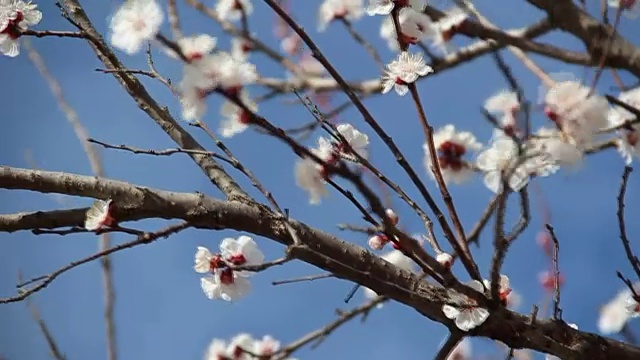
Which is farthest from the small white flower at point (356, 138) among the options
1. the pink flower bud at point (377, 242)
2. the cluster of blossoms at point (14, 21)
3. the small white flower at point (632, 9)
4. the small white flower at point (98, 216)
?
the small white flower at point (632, 9)

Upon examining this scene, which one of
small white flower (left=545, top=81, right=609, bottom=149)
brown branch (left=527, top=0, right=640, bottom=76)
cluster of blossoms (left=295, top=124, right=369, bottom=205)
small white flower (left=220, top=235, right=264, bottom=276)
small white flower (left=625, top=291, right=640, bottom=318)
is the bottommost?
small white flower (left=220, top=235, right=264, bottom=276)

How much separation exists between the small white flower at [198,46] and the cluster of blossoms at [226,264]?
313mm

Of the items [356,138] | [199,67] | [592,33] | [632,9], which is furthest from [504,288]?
[632,9]

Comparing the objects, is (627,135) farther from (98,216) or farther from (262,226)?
(98,216)

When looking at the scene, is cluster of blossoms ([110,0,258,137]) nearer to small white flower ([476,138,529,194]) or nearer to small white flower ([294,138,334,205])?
small white flower ([294,138,334,205])

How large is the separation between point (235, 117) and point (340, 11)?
114cm

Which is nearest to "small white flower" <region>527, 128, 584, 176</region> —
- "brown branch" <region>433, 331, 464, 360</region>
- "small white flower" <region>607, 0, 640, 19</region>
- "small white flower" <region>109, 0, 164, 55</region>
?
"brown branch" <region>433, 331, 464, 360</region>

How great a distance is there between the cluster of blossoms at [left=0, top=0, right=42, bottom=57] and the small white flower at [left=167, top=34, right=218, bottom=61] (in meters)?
0.26

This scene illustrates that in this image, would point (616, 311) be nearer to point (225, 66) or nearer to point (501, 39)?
point (501, 39)

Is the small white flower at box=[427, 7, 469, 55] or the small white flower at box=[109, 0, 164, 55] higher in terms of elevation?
the small white flower at box=[427, 7, 469, 55]

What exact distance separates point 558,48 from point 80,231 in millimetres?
1153

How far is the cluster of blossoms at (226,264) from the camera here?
1.08 meters

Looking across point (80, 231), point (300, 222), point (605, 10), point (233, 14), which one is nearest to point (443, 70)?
point (605, 10)

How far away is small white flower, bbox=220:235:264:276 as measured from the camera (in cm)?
109
